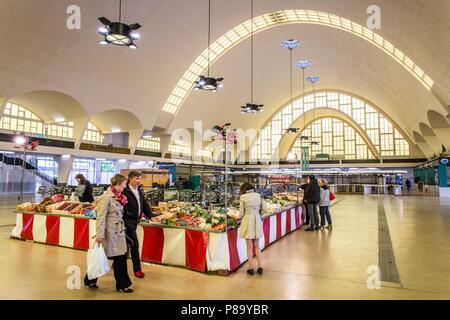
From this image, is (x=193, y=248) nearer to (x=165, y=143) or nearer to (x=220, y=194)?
(x=220, y=194)

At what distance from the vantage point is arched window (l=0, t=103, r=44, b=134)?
23.5 m

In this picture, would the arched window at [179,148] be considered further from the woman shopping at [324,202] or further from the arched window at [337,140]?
the woman shopping at [324,202]

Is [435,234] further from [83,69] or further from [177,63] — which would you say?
[177,63]

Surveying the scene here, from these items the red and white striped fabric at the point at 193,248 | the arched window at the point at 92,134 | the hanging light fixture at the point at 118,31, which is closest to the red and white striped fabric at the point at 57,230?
the red and white striped fabric at the point at 193,248

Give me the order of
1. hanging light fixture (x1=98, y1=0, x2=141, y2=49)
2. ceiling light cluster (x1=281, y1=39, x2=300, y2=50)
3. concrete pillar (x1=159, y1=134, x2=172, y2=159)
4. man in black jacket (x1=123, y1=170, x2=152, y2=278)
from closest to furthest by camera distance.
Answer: man in black jacket (x1=123, y1=170, x2=152, y2=278), hanging light fixture (x1=98, y1=0, x2=141, y2=49), ceiling light cluster (x1=281, y1=39, x2=300, y2=50), concrete pillar (x1=159, y1=134, x2=172, y2=159)

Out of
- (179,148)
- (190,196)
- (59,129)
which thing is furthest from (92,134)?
(190,196)

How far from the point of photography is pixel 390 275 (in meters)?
4.48

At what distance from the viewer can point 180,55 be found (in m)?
26.4

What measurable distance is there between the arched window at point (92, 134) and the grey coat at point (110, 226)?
2874 centimetres

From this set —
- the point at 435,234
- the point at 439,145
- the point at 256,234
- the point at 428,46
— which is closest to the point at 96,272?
the point at 256,234

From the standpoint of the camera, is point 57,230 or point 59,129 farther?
point 59,129

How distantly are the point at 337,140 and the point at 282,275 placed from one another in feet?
139

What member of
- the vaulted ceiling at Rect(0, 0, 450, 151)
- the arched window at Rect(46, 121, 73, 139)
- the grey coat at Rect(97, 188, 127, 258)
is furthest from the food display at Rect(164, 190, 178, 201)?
the arched window at Rect(46, 121, 73, 139)

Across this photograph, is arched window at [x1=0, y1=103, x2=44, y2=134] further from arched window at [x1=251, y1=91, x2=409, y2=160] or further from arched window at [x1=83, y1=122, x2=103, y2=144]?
arched window at [x1=251, y1=91, x2=409, y2=160]
